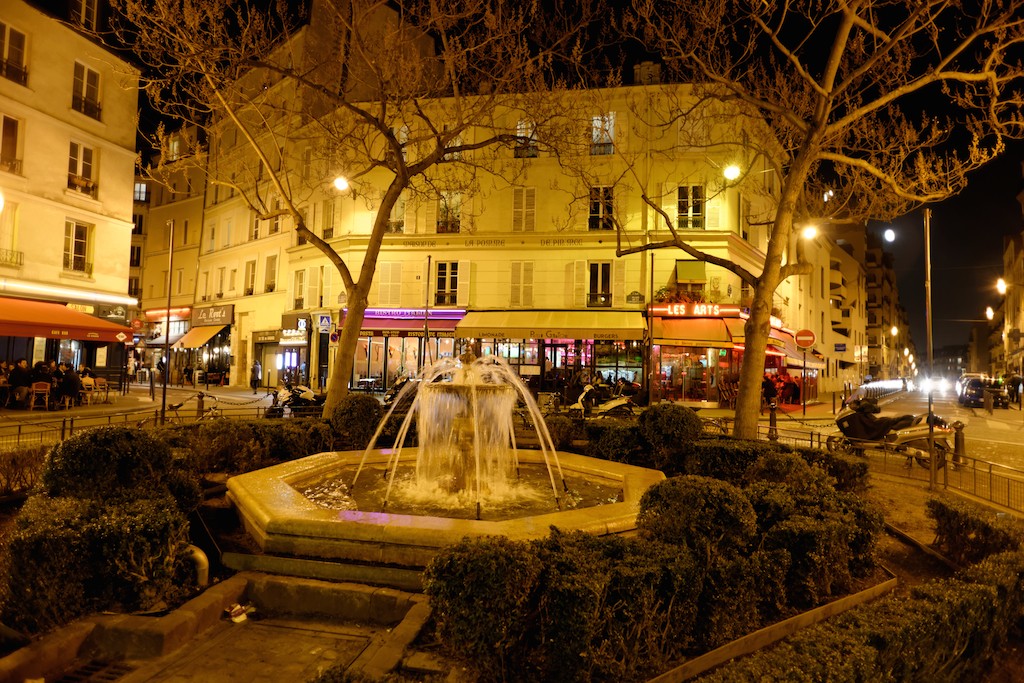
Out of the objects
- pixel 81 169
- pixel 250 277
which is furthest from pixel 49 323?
pixel 250 277

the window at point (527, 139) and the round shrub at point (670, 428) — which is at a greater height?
the window at point (527, 139)

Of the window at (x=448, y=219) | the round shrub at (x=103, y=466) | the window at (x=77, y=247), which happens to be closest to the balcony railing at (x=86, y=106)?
the window at (x=77, y=247)

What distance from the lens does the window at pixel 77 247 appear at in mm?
23875

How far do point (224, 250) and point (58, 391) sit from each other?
20109mm

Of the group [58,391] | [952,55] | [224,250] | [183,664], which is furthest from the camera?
[224,250]

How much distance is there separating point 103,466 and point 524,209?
25.8 m

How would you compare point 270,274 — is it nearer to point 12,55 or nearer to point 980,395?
point 12,55

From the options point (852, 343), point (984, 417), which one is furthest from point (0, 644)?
point (852, 343)

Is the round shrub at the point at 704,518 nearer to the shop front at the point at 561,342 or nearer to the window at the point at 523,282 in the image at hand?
the shop front at the point at 561,342

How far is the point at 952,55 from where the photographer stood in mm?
11938

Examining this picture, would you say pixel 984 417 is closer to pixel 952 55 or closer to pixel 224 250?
pixel 952 55

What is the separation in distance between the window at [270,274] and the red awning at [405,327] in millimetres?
7987

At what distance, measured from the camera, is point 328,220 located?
32.6 meters

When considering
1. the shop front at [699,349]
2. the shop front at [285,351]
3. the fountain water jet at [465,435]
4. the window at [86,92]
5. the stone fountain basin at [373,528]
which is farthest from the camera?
the shop front at [285,351]
